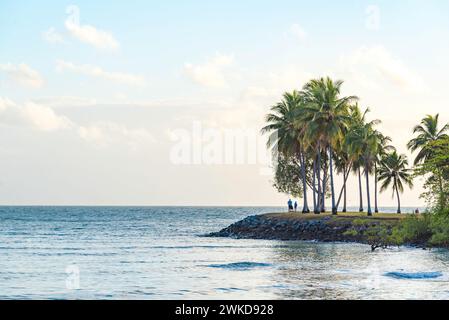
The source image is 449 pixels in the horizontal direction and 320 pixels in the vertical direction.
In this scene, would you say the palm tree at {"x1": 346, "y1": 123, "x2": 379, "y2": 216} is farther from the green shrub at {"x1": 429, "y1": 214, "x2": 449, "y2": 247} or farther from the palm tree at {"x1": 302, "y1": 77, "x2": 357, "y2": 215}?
the green shrub at {"x1": 429, "y1": 214, "x2": 449, "y2": 247}

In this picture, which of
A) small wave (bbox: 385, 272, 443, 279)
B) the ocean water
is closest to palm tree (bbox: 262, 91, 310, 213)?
the ocean water

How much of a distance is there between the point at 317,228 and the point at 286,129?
1712cm

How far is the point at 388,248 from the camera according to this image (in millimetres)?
43531

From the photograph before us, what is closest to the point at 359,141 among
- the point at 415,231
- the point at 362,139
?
the point at 362,139

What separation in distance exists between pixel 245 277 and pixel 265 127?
43.1 meters

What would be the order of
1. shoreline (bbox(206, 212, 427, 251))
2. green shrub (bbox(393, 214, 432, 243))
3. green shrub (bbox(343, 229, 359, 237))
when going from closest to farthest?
1. green shrub (bbox(393, 214, 432, 243))
2. shoreline (bbox(206, 212, 427, 251))
3. green shrub (bbox(343, 229, 359, 237))

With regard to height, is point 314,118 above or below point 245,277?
above

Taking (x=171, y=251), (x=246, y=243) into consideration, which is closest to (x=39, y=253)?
(x=171, y=251)

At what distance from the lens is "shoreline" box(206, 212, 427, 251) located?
51.3 meters

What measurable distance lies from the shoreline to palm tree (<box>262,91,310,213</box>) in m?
6.93

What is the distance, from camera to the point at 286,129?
235 feet

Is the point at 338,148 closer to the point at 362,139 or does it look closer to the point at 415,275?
the point at 362,139

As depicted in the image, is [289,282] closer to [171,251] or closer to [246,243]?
[171,251]

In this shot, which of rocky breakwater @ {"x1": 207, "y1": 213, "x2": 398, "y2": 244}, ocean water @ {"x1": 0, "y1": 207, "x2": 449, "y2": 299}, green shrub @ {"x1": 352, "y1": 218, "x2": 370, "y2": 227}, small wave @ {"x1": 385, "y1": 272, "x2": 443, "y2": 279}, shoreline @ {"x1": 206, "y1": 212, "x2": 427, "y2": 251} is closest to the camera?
ocean water @ {"x1": 0, "y1": 207, "x2": 449, "y2": 299}
